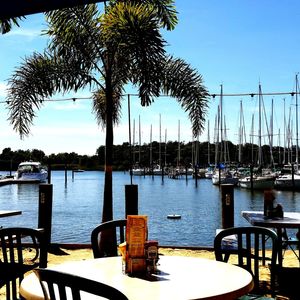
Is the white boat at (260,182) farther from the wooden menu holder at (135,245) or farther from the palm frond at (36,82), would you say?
the wooden menu holder at (135,245)

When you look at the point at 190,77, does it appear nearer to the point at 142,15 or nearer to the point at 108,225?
the point at 142,15

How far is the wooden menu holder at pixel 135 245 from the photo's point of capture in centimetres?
279

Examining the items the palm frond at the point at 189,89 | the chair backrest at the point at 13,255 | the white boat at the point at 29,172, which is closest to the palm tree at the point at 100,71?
the palm frond at the point at 189,89

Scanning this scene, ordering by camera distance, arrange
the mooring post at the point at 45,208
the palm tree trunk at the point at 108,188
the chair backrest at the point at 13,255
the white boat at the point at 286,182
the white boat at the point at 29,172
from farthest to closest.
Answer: the white boat at the point at 29,172, the white boat at the point at 286,182, the mooring post at the point at 45,208, the palm tree trunk at the point at 108,188, the chair backrest at the point at 13,255

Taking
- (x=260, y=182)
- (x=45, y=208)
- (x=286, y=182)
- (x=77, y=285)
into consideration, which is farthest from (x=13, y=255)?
(x=260, y=182)

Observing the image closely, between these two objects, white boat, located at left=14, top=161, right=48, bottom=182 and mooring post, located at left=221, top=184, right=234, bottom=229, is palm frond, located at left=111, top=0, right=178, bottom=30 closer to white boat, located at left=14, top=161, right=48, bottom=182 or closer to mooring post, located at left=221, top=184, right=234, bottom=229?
mooring post, located at left=221, top=184, right=234, bottom=229

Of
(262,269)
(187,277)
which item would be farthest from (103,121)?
(187,277)

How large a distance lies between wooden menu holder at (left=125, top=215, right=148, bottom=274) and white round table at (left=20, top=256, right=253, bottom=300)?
0.08 metres

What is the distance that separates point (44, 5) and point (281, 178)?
161 feet

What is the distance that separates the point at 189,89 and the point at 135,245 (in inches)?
241

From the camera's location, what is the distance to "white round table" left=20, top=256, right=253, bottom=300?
2377 millimetres

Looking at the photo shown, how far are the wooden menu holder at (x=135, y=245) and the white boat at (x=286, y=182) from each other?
156 feet

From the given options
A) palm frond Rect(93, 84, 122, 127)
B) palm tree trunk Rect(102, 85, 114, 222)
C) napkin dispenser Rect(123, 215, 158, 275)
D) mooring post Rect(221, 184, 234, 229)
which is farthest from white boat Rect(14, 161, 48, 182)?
napkin dispenser Rect(123, 215, 158, 275)

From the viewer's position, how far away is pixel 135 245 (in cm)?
280
